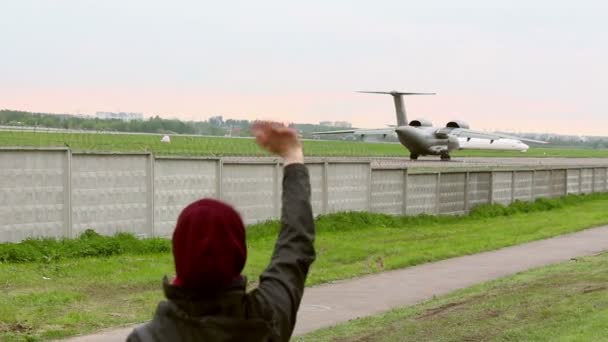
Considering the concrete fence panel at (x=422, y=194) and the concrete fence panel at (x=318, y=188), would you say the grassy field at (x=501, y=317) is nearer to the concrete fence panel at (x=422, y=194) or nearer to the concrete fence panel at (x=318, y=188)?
the concrete fence panel at (x=318, y=188)

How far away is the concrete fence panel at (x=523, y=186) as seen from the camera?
30.8 m

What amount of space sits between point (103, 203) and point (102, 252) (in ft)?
3.47

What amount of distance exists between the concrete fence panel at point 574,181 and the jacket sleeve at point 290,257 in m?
33.5

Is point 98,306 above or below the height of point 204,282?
below

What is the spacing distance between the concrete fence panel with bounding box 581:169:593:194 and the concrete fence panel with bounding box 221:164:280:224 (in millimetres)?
20019

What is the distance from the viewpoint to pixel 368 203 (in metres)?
23.3

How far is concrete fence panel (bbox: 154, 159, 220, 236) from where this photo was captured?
56.6ft

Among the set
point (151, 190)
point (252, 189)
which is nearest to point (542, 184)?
point (252, 189)

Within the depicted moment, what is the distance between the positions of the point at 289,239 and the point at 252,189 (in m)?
16.5

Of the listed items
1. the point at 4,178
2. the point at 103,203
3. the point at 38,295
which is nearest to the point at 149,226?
the point at 103,203

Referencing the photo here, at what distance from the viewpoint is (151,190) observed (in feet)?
55.8

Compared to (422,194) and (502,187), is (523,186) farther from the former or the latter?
(422,194)

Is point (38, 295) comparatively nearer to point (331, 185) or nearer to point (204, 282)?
point (204, 282)

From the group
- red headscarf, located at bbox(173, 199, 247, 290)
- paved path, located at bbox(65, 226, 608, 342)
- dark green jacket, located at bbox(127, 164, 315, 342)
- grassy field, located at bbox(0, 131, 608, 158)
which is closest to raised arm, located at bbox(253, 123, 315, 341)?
dark green jacket, located at bbox(127, 164, 315, 342)
